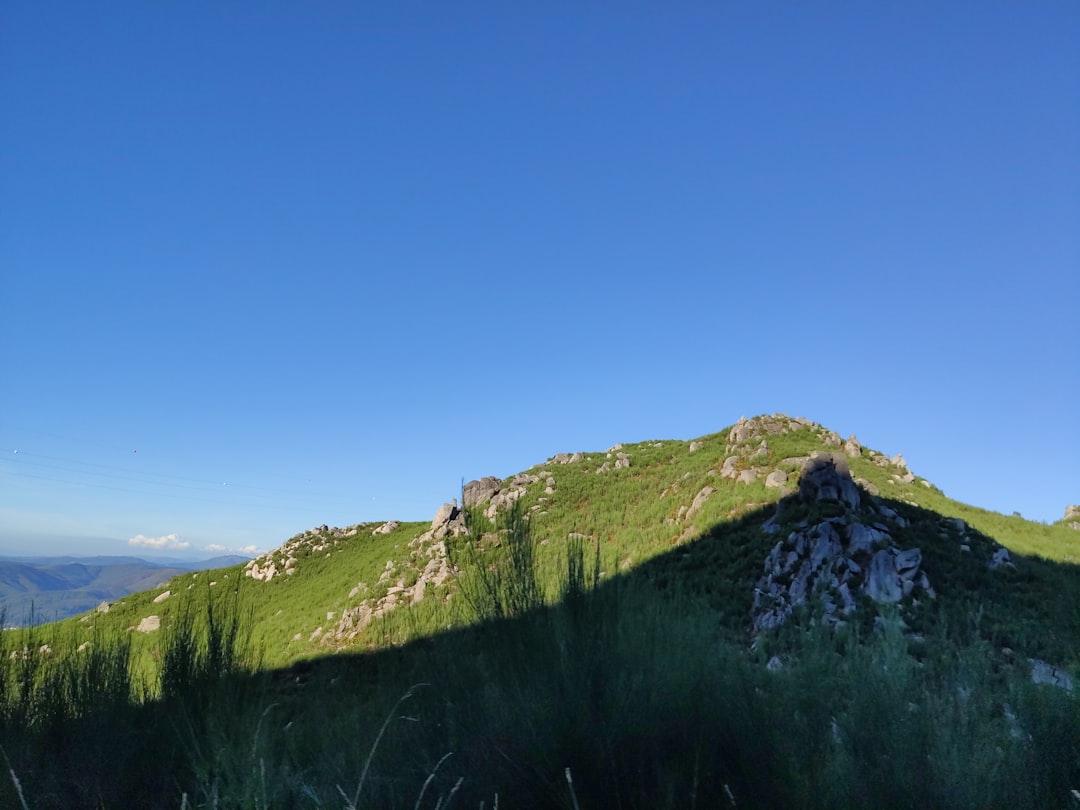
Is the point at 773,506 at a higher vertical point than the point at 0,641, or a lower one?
higher

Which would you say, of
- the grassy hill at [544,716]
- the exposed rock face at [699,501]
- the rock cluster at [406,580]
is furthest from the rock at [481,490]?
the grassy hill at [544,716]

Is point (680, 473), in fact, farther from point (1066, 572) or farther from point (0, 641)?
point (0, 641)

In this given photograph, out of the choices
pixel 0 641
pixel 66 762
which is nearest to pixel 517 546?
pixel 66 762

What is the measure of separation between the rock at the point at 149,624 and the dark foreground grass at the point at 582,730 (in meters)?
37.2

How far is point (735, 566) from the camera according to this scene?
65.6 feet

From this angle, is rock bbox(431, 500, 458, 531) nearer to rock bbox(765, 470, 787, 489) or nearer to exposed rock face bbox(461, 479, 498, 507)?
exposed rock face bbox(461, 479, 498, 507)

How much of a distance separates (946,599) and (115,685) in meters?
18.7

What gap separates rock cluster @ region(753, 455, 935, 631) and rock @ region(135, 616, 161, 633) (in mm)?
37670

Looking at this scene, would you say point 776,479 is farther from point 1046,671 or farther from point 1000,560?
point 1046,671

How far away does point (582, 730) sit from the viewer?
15.0ft

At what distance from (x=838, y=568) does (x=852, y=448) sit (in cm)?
2032

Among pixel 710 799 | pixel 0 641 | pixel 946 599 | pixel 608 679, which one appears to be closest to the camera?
pixel 710 799

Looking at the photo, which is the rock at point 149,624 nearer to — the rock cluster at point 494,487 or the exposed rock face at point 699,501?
the rock cluster at point 494,487

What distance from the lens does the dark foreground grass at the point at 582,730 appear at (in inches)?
179
